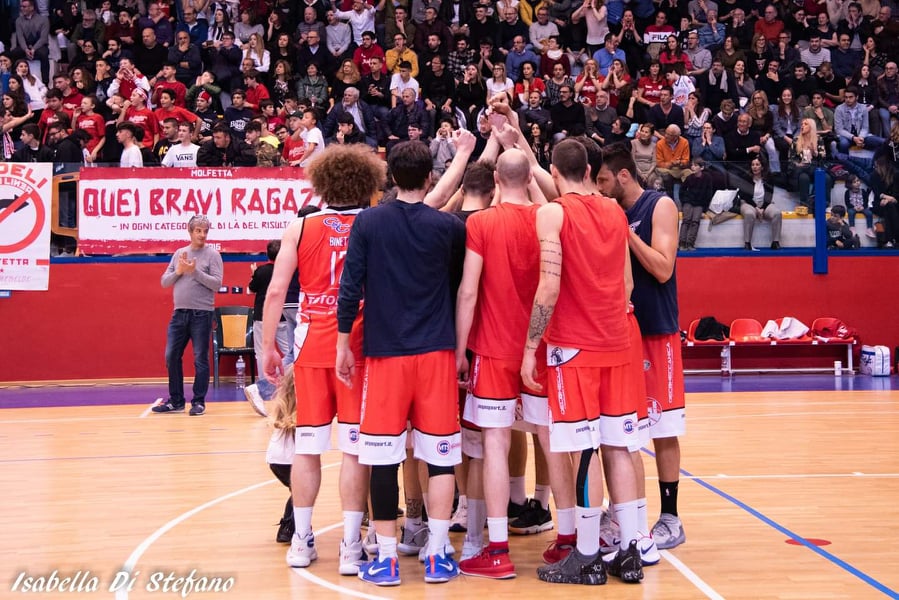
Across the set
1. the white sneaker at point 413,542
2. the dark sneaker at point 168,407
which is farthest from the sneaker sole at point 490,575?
the dark sneaker at point 168,407

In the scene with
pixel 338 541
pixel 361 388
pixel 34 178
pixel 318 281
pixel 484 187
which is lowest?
pixel 338 541

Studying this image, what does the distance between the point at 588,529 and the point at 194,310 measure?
7835 mm

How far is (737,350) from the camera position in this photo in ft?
52.2

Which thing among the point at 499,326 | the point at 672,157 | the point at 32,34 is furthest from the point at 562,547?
the point at 32,34

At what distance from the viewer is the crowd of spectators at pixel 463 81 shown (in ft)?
51.2

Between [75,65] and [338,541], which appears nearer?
[338,541]

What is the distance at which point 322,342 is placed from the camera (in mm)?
5543

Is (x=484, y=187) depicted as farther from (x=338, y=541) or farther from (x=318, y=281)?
(x=338, y=541)

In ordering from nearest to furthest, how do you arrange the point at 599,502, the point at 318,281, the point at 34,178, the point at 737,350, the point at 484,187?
the point at 599,502 → the point at 318,281 → the point at 484,187 → the point at 34,178 → the point at 737,350

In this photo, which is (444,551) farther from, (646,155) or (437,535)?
(646,155)

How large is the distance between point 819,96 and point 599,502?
14.5 meters

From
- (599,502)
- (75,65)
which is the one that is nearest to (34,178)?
(75,65)

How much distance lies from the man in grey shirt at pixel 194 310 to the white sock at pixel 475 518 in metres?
6.87

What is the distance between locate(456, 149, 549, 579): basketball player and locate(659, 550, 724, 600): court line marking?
97 cm
